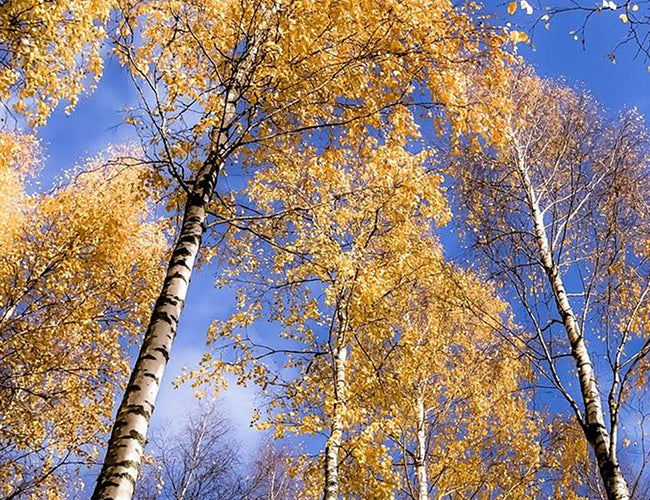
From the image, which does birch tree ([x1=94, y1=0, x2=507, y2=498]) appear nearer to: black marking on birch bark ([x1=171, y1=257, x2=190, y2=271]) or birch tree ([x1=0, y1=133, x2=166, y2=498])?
black marking on birch bark ([x1=171, y1=257, x2=190, y2=271])

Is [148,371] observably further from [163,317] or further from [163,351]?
[163,317]

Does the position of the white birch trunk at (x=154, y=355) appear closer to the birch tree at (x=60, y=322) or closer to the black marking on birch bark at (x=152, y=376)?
the black marking on birch bark at (x=152, y=376)

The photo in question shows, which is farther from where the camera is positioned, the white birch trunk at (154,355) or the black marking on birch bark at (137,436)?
the black marking on birch bark at (137,436)

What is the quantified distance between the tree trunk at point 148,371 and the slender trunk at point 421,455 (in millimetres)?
5876

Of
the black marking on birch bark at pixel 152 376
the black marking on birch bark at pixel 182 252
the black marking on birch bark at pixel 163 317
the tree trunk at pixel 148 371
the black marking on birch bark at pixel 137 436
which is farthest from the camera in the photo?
the black marking on birch bark at pixel 182 252

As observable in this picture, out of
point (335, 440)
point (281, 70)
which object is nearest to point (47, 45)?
point (281, 70)

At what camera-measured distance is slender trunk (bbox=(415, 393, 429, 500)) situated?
800cm

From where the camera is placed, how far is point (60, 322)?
888 centimetres

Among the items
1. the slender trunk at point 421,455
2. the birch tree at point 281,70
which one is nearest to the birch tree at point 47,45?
the birch tree at point 281,70

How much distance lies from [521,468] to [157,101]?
8568mm

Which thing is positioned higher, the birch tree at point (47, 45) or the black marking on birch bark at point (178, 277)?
the birch tree at point (47, 45)

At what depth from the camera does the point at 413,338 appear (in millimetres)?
8938

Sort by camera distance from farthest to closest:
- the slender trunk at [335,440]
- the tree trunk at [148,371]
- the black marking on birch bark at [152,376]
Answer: the slender trunk at [335,440] → the black marking on birch bark at [152,376] → the tree trunk at [148,371]

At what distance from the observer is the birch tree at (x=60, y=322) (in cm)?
863
